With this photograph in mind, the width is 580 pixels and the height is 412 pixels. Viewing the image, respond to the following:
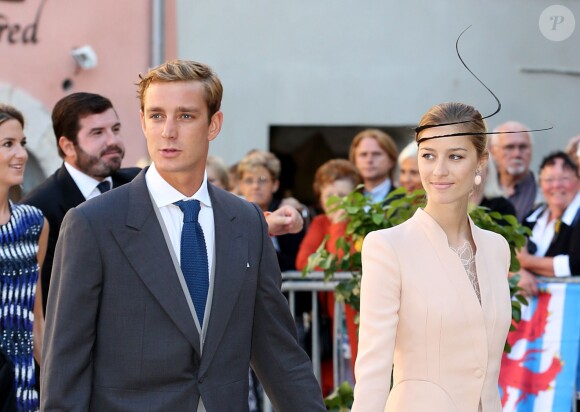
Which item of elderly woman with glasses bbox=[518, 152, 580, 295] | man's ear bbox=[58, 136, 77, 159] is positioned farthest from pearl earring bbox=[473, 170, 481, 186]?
elderly woman with glasses bbox=[518, 152, 580, 295]

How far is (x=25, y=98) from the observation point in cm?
1366

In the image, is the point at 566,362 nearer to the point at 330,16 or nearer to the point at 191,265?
the point at 191,265

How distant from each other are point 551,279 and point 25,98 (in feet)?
26.6

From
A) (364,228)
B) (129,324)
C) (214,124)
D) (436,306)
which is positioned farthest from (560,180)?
(129,324)

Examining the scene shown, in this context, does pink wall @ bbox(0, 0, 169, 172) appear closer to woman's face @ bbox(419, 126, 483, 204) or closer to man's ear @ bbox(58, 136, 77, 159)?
man's ear @ bbox(58, 136, 77, 159)

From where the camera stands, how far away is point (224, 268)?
4.09m

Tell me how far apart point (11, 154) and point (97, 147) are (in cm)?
69

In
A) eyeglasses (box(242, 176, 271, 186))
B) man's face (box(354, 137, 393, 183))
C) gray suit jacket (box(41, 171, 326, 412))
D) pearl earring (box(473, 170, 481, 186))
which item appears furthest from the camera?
eyeglasses (box(242, 176, 271, 186))

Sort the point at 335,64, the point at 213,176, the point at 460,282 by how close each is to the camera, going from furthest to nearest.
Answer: the point at 335,64, the point at 213,176, the point at 460,282

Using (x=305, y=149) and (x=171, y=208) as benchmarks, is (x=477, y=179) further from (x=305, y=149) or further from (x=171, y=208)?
(x=305, y=149)

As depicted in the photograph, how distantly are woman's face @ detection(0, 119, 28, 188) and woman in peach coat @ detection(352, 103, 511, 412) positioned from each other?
2.16 metres

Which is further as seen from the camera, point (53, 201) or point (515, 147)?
point (515, 147)

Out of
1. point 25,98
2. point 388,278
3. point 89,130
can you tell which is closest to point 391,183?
point 89,130

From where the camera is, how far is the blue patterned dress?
5363mm
